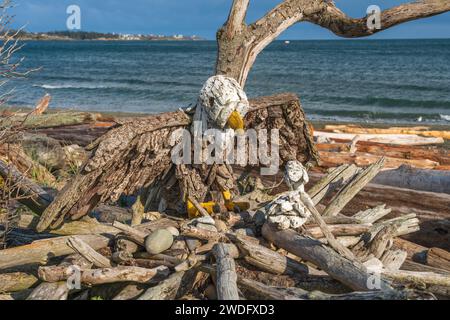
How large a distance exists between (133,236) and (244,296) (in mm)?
1269

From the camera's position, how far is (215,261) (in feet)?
16.0

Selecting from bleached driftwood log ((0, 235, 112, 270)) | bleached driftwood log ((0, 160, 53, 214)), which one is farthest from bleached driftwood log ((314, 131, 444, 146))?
bleached driftwood log ((0, 235, 112, 270))

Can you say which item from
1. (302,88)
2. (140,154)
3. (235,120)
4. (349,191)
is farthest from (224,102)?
(302,88)

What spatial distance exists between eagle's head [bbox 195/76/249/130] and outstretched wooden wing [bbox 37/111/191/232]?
1.22ft

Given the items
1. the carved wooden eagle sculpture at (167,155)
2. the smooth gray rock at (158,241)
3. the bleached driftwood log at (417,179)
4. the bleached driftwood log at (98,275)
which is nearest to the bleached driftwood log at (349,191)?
the carved wooden eagle sculpture at (167,155)

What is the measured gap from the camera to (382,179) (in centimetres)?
838

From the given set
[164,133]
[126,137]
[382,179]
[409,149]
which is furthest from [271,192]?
[409,149]

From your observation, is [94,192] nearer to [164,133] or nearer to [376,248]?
[164,133]

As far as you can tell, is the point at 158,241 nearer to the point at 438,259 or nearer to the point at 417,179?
the point at 438,259

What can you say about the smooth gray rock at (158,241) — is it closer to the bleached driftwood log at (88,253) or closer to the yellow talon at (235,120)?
the bleached driftwood log at (88,253)

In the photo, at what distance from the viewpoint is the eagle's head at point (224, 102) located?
5480mm

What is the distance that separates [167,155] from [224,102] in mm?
871

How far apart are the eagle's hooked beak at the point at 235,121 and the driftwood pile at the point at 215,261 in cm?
90

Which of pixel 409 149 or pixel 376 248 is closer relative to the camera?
pixel 376 248
